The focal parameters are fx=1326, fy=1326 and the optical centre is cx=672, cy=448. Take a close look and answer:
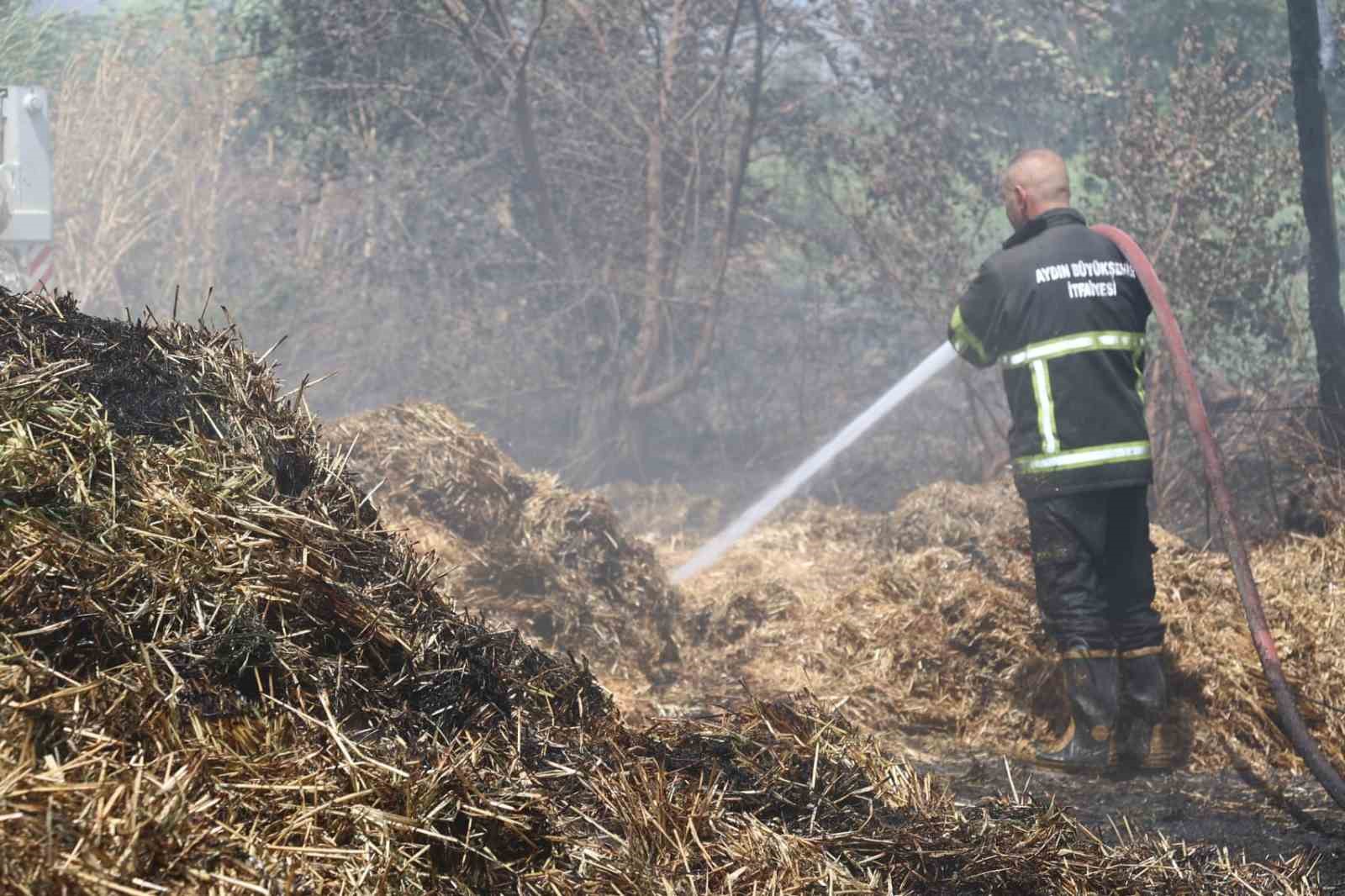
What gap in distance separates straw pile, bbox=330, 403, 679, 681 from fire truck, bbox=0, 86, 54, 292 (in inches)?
257

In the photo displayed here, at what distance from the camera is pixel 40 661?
2283mm

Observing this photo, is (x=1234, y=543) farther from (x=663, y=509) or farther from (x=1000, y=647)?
(x=663, y=509)

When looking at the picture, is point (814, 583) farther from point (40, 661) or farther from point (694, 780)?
point (40, 661)

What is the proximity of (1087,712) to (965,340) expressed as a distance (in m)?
1.51

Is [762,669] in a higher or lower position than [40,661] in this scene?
lower

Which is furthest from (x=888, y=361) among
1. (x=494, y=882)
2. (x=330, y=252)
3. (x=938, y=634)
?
(x=494, y=882)

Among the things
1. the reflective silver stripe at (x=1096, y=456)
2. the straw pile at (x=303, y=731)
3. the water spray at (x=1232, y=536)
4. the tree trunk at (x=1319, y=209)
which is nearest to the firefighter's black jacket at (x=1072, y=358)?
the reflective silver stripe at (x=1096, y=456)

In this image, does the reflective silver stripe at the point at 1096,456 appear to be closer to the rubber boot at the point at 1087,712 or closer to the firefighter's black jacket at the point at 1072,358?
the firefighter's black jacket at the point at 1072,358

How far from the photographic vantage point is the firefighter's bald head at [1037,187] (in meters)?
5.21

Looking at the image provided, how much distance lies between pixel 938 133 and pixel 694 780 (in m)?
8.70

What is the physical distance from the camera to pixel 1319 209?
721 cm

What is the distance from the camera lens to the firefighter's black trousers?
4.83 meters

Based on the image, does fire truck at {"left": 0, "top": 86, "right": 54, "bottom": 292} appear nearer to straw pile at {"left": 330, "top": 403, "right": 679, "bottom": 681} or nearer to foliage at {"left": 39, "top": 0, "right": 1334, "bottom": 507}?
foliage at {"left": 39, "top": 0, "right": 1334, "bottom": 507}

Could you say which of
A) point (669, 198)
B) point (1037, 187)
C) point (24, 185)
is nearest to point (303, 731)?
point (1037, 187)
